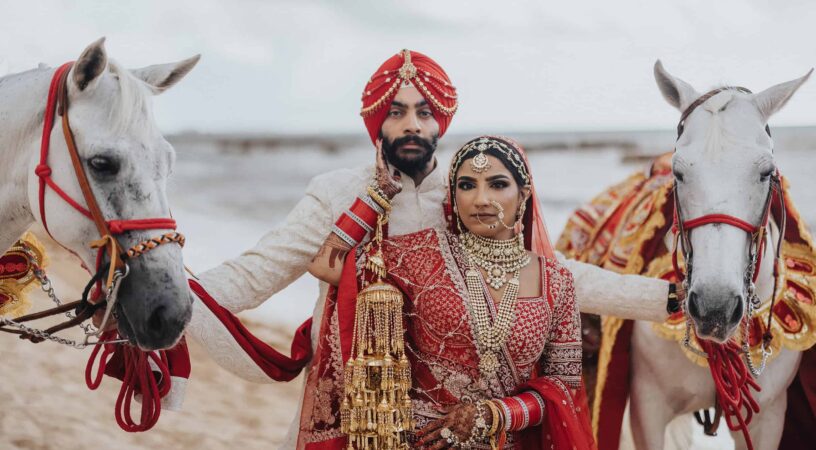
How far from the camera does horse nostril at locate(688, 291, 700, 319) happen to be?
2.11 metres

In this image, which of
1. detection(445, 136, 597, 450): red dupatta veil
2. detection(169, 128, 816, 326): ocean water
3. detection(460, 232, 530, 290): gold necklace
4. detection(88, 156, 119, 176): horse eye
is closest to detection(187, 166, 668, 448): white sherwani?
detection(445, 136, 597, 450): red dupatta veil

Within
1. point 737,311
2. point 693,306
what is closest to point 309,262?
point 693,306

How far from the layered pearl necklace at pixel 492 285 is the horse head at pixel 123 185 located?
27.5 inches

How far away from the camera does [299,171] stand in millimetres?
18734

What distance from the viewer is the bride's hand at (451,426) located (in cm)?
197

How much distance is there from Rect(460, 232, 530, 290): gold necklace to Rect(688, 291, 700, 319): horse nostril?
0.43 metres

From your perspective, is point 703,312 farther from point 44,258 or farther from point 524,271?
point 44,258

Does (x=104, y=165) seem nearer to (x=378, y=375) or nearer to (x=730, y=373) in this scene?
(x=378, y=375)

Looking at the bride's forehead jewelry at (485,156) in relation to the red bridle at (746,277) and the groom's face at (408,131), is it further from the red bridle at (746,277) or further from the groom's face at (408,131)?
the red bridle at (746,277)

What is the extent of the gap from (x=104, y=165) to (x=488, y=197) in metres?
0.89

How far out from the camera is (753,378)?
260 cm

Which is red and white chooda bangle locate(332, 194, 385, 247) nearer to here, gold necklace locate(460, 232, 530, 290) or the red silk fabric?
gold necklace locate(460, 232, 530, 290)

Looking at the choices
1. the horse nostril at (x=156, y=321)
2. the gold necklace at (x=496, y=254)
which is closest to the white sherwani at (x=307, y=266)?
the gold necklace at (x=496, y=254)

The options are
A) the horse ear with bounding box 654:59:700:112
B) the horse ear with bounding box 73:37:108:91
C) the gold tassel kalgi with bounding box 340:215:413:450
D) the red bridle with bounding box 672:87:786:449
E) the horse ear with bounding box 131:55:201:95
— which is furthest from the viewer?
the horse ear with bounding box 654:59:700:112
